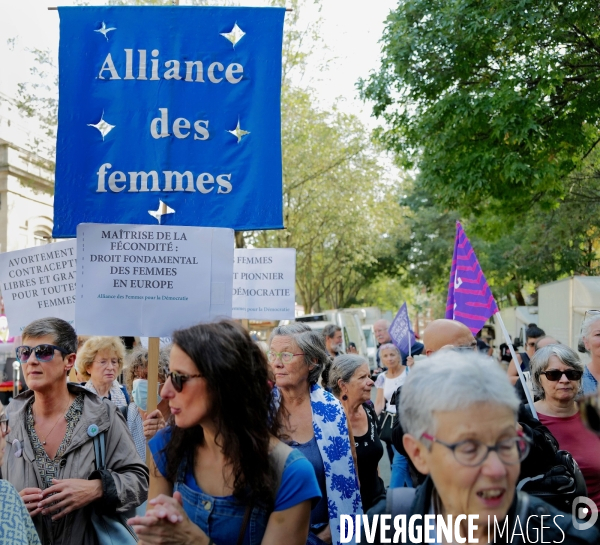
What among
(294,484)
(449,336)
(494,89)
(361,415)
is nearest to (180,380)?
(294,484)

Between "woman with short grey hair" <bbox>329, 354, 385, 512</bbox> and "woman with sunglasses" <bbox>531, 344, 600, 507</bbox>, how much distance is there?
109cm

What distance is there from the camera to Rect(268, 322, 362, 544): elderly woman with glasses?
3.83 meters

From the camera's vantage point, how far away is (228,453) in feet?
8.45

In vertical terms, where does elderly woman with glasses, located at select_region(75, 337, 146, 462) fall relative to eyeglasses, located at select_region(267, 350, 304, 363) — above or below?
below

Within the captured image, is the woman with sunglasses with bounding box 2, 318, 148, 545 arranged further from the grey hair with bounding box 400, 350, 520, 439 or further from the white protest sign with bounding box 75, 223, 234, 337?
the grey hair with bounding box 400, 350, 520, 439

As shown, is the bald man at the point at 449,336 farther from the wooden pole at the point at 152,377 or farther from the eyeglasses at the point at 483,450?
the eyeglasses at the point at 483,450

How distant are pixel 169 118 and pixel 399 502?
3061 millimetres

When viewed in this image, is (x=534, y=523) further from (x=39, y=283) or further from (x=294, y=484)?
(x=39, y=283)

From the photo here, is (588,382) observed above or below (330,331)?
below

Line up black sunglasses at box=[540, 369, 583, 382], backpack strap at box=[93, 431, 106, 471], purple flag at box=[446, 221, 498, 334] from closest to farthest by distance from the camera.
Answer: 1. backpack strap at box=[93, 431, 106, 471]
2. black sunglasses at box=[540, 369, 583, 382]
3. purple flag at box=[446, 221, 498, 334]

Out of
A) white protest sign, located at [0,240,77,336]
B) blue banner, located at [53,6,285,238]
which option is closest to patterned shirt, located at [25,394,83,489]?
blue banner, located at [53,6,285,238]

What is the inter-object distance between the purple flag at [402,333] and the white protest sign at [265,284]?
4.99m

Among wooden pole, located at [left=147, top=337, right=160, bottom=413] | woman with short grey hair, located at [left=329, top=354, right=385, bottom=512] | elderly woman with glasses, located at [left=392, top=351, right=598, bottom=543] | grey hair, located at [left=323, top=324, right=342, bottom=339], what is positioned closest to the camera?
elderly woman with glasses, located at [left=392, top=351, right=598, bottom=543]

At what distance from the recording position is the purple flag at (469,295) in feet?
20.9
